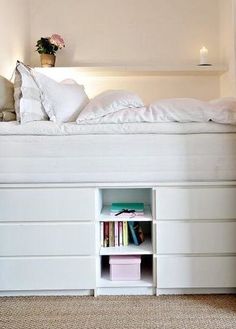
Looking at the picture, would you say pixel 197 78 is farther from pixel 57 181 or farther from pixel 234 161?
pixel 57 181

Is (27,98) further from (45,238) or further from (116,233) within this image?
(116,233)

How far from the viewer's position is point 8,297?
189cm

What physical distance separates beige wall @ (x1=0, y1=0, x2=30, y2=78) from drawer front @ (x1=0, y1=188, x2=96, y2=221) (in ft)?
3.12

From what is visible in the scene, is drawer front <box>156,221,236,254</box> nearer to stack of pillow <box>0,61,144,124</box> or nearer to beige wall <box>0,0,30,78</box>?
stack of pillow <box>0,61,144,124</box>

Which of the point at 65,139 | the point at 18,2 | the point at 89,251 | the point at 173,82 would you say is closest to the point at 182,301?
the point at 89,251

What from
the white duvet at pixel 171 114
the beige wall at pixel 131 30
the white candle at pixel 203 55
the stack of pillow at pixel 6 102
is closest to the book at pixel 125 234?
the white duvet at pixel 171 114

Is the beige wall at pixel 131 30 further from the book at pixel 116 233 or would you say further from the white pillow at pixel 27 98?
the book at pixel 116 233

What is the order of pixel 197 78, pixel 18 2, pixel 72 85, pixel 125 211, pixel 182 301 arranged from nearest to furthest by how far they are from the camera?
pixel 182 301, pixel 125 211, pixel 72 85, pixel 18 2, pixel 197 78

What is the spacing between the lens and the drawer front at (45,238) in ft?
6.06

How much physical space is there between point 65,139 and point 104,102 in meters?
0.27

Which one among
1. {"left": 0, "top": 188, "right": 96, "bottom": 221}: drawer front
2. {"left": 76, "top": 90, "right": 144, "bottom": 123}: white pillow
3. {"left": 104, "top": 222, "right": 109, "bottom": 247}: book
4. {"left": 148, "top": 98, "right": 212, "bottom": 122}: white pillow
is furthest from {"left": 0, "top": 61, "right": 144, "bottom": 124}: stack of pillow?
{"left": 104, "top": 222, "right": 109, "bottom": 247}: book

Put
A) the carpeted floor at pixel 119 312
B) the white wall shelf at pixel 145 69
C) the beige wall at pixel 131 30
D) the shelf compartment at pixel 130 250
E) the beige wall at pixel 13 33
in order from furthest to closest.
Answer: the beige wall at pixel 131 30, the white wall shelf at pixel 145 69, the beige wall at pixel 13 33, the shelf compartment at pixel 130 250, the carpeted floor at pixel 119 312

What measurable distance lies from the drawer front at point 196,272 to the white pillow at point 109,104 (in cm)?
79

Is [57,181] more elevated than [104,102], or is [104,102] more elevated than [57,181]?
[104,102]
